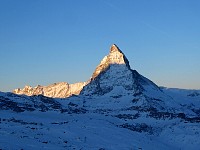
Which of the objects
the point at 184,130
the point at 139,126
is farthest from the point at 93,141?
the point at 139,126

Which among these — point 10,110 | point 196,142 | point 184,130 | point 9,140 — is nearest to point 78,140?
point 9,140

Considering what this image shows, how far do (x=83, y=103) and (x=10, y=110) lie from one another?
93952mm

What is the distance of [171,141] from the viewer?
80.1 m

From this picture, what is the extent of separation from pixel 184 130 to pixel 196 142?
40.5ft

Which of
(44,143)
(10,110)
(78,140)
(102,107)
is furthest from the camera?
(102,107)

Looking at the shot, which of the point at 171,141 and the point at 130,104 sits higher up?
the point at 130,104

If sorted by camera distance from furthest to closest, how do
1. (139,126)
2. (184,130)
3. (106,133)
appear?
(139,126), (184,130), (106,133)

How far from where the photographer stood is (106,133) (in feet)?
209

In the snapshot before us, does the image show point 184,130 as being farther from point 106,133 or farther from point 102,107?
point 102,107

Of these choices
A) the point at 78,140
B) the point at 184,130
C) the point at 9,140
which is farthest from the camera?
the point at 184,130

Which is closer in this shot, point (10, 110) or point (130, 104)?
point (10, 110)

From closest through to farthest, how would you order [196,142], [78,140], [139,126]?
1. [78,140]
2. [196,142]
3. [139,126]

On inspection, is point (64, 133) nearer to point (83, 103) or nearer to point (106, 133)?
point (106, 133)

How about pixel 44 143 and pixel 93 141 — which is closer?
pixel 44 143
